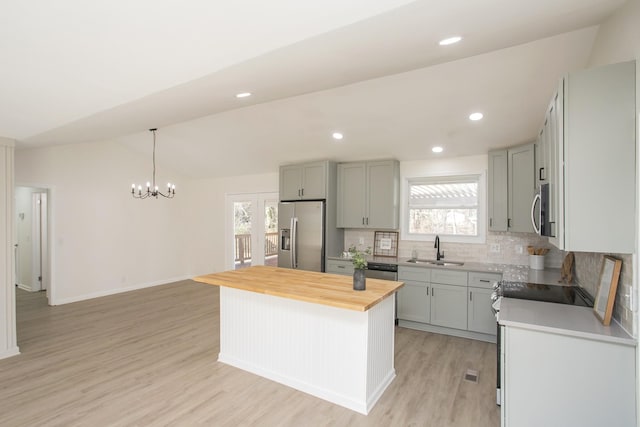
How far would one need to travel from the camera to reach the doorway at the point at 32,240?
634cm

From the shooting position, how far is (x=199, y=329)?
14.2ft

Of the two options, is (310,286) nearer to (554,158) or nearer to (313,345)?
(313,345)

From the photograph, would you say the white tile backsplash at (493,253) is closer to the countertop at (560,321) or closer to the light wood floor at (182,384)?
the light wood floor at (182,384)

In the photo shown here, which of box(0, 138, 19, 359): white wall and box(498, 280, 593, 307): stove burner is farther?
box(0, 138, 19, 359): white wall

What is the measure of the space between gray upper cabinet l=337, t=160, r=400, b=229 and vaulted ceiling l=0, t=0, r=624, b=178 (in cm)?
66

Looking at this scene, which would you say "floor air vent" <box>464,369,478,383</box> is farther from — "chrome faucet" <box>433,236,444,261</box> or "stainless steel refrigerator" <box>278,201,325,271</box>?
"stainless steel refrigerator" <box>278,201,325,271</box>

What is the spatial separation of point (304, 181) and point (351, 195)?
0.84 metres

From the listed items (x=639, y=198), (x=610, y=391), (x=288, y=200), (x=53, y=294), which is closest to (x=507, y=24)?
(x=639, y=198)

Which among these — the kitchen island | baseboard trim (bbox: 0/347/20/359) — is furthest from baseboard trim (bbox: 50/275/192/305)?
the kitchen island

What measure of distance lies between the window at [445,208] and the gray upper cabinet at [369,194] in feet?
1.00

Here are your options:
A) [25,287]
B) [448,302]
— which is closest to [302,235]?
[448,302]

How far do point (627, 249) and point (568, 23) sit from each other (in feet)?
4.11

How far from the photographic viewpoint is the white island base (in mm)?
2580

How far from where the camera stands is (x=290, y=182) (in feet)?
18.4
